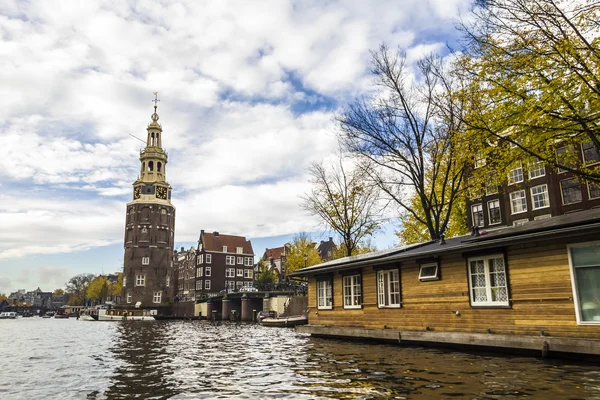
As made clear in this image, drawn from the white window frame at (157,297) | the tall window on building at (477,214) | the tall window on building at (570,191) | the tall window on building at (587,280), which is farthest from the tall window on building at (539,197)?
the white window frame at (157,297)

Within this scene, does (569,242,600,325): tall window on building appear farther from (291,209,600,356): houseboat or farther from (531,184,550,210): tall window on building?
(531,184,550,210): tall window on building

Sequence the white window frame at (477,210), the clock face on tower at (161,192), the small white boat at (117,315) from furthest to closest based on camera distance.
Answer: the clock face on tower at (161,192) < the small white boat at (117,315) < the white window frame at (477,210)

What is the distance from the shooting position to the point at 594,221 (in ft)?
43.6

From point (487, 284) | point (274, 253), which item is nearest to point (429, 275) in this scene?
point (487, 284)

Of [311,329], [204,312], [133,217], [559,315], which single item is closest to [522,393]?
[559,315]

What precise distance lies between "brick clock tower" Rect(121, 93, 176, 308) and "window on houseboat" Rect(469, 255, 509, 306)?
3497 inches

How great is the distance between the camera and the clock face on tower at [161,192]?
104 meters

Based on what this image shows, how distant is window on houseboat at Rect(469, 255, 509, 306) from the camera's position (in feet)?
52.8

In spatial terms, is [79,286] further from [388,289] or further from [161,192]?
[388,289]

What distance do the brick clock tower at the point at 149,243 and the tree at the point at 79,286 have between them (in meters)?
88.8

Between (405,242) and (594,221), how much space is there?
30.2 meters

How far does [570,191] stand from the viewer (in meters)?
38.8

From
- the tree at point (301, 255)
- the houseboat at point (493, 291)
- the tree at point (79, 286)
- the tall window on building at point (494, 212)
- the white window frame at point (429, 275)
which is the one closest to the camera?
the houseboat at point (493, 291)

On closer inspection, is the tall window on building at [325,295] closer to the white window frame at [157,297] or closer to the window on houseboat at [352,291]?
the window on houseboat at [352,291]
